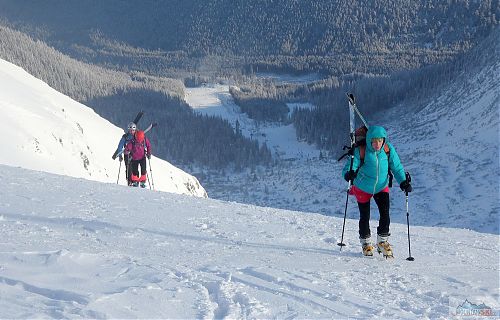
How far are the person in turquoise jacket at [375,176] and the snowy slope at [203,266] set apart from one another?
1.35 feet

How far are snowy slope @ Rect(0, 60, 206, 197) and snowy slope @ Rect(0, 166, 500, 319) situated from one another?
1133 centimetres

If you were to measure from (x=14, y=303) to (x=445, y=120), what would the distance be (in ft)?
209

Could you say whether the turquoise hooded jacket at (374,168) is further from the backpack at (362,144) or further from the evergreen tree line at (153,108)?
the evergreen tree line at (153,108)

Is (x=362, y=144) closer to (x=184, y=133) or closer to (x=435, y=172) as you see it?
(x=435, y=172)

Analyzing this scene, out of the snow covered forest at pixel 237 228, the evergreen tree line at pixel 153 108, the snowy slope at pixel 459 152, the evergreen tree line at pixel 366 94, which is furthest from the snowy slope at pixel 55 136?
the evergreen tree line at pixel 366 94

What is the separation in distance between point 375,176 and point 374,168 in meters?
0.13

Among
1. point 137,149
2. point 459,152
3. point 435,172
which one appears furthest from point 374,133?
point 459,152

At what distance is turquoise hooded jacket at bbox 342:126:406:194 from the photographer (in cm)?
838

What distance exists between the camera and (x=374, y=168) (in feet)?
27.6

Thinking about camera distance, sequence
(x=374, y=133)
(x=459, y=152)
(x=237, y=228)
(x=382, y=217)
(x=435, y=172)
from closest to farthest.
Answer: (x=374, y=133) < (x=382, y=217) < (x=237, y=228) < (x=435, y=172) < (x=459, y=152)

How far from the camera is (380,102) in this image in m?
112

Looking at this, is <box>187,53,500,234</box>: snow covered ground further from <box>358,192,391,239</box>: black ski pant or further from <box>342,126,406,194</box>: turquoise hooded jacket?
<box>342,126,406,194</box>: turquoise hooded jacket

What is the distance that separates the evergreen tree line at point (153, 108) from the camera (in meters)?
90.0

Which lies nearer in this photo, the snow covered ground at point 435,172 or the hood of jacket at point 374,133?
the hood of jacket at point 374,133
